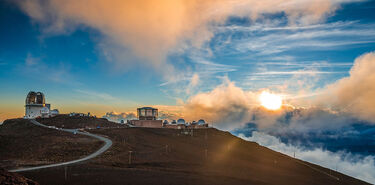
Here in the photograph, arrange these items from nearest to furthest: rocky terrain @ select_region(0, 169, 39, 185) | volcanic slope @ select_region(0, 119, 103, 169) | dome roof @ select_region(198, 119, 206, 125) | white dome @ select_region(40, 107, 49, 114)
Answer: rocky terrain @ select_region(0, 169, 39, 185) → volcanic slope @ select_region(0, 119, 103, 169) → white dome @ select_region(40, 107, 49, 114) → dome roof @ select_region(198, 119, 206, 125)

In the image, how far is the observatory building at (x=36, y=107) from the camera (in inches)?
3054

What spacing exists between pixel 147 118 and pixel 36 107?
3867cm

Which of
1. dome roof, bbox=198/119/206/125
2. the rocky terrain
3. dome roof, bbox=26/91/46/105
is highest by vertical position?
dome roof, bbox=26/91/46/105

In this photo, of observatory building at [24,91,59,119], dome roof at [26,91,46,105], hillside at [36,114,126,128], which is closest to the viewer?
hillside at [36,114,126,128]

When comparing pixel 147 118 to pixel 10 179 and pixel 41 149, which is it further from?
pixel 10 179

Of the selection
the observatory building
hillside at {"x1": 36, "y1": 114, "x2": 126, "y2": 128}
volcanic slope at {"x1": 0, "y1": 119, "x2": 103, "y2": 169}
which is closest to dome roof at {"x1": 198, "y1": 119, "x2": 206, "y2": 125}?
hillside at {"x1": 36, "y1": 114, "x2": 126, "y2": 128}

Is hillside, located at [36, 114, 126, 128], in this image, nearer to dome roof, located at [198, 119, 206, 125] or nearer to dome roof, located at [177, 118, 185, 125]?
dome roof, located at [177, 118, 185, 125]

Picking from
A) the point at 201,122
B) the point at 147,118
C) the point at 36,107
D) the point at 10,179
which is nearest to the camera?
the point at 10,179

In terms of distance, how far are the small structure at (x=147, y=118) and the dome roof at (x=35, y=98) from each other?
32522 millimetres

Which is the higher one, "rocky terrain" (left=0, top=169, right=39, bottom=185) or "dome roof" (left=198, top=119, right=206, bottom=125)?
"rocky terrain" (left=0, top=169, right=39, bottom=185)

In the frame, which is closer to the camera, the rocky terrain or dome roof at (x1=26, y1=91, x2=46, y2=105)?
the rocky terrain

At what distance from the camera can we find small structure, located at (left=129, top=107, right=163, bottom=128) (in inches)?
3238

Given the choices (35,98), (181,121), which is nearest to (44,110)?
(35,98)

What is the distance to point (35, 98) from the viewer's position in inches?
3174
